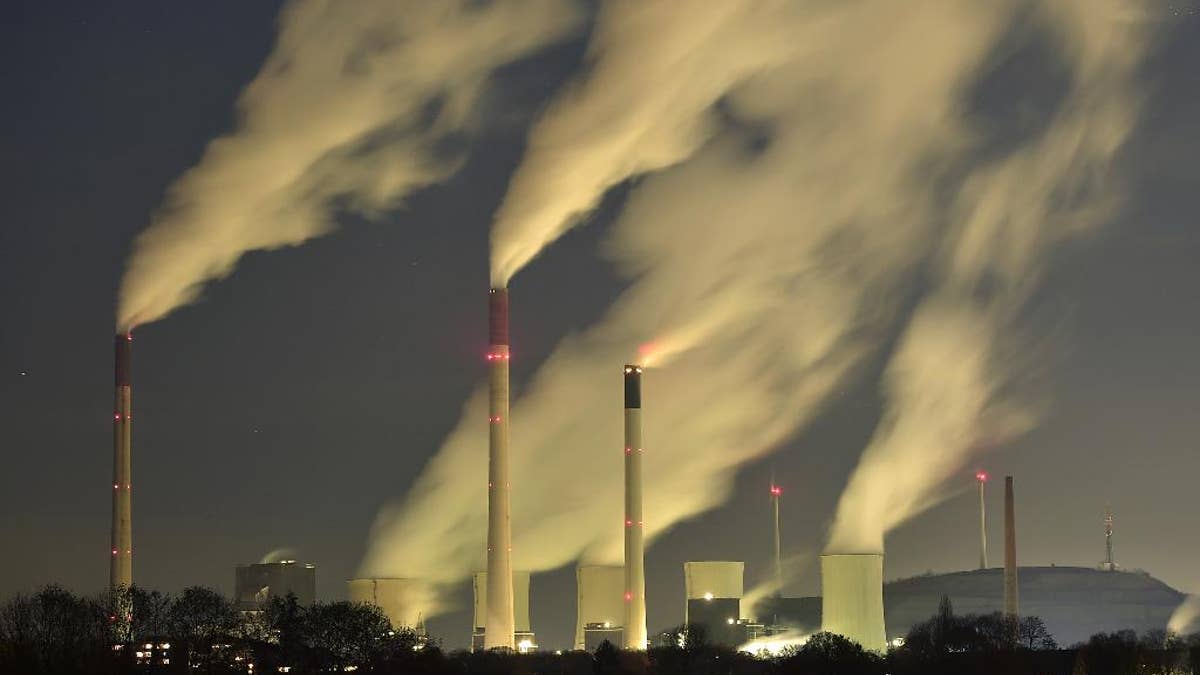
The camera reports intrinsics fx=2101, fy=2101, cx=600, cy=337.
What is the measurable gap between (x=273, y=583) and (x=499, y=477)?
1423 cm

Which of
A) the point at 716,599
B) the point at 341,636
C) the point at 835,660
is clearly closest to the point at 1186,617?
the point at 716,599

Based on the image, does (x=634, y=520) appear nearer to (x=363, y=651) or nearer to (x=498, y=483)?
(x=498, y=483)

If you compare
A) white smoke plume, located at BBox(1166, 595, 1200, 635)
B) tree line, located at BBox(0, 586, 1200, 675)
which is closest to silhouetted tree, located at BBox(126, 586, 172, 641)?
tree line, located at BBox(0, 586, 1200, 675)

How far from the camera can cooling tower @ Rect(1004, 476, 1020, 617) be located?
100 m

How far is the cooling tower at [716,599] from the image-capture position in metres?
95.6

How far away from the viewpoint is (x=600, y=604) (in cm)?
9625

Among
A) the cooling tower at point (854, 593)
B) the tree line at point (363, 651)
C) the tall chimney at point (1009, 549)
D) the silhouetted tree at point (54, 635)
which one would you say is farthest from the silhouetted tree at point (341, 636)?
the tall chimney at point (1009, 549)

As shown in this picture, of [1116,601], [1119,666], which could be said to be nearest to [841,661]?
[1119,666]

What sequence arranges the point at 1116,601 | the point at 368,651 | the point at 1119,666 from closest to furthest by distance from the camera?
the point at 368,651, the point at 1119,666, the point at 1116,601

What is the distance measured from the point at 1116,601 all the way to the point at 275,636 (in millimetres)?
94337

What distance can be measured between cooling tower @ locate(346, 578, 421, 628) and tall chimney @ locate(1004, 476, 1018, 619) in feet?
93.7

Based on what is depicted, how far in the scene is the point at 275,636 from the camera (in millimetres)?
75312

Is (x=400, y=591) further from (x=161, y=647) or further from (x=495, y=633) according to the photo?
(x=161, y=647)

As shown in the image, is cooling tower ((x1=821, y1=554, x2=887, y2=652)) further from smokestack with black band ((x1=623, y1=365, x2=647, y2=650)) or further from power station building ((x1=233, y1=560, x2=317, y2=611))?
power station building ((x1=233, y1=560, x2=317, y2=611))
